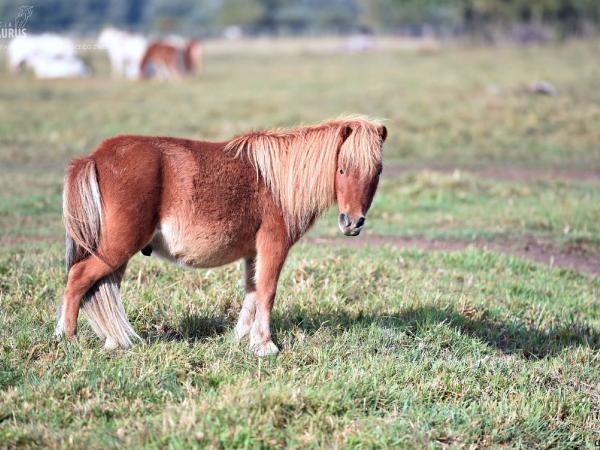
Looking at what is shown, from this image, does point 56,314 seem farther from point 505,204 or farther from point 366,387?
point 505,204

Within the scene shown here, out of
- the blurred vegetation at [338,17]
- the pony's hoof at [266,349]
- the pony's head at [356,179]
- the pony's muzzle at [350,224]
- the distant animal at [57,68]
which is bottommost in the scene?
the pony's hoof at [266,349]

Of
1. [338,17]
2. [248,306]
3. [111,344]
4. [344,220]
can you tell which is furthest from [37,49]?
[338,17]

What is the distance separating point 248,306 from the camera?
211 inches

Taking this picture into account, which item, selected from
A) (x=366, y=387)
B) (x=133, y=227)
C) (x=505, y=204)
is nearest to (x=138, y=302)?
(x=133, y=227)

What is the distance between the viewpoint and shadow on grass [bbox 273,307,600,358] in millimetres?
5727

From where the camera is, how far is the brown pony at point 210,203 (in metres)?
4.64

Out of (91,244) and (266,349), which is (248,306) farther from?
(91,244)

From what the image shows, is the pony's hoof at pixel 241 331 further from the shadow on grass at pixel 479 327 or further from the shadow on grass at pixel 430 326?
the shadow on grass at pixel 479 327

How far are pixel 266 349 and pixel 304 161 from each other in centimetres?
130

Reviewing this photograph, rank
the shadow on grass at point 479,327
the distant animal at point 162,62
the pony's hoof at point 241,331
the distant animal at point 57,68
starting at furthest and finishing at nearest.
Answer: the distant animal at point 162,62
the distant animal at point 57,68
the shadow on grass at point 479,327
the pony's hoof at point 241,331

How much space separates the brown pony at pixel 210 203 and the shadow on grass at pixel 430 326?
1.13 ft

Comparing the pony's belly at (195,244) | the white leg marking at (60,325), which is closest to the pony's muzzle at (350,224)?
the pony's belly at (195,244)

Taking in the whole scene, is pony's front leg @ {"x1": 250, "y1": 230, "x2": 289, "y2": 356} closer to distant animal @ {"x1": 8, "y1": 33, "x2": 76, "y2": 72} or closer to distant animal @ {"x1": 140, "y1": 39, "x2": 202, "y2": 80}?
distant animal @ {"x1": 140, "y1": 39, "x2": 202, "y2": 80}

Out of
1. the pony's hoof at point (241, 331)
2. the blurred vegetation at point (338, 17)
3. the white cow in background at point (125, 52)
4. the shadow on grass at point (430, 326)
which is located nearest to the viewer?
the pony's hoof at point (241, 331)
